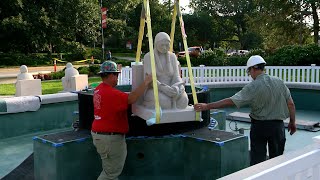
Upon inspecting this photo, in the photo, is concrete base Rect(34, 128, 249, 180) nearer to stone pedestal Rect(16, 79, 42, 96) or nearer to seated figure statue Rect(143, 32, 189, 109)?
seated figure statue Rect(143, 32, 189, 109)

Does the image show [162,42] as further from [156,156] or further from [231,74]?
[231,74]

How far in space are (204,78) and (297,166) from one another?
10.3 m

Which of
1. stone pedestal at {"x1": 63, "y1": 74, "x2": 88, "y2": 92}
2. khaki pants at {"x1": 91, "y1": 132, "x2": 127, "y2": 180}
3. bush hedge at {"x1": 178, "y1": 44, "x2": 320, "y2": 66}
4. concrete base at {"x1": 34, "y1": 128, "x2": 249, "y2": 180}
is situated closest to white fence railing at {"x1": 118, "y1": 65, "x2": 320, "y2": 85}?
stone pedestal at {"x1": 63, "y1": 74, "x2": 88, "y2": 92}

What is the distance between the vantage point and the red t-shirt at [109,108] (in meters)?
4.21

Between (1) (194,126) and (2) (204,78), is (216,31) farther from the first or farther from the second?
(1) (194,126)

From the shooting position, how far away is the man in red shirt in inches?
166

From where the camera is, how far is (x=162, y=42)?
502 cm

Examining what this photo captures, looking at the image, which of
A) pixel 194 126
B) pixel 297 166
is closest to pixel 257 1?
pixel 194 126

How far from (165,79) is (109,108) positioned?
3.86ft

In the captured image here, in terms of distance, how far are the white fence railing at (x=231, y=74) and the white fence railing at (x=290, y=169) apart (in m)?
9.49

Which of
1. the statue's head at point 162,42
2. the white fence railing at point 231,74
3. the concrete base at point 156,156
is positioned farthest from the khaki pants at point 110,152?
the white fence railing at point 231,74

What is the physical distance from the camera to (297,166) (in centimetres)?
293

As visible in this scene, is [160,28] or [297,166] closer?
[297,166]

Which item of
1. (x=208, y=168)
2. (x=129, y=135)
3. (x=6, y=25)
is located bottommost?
(x=208, y=168)
